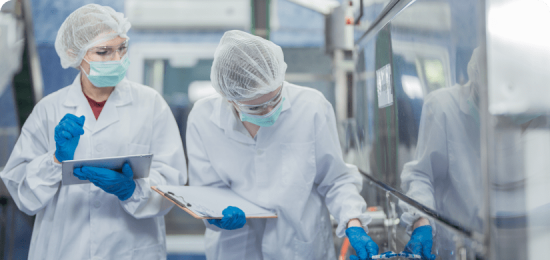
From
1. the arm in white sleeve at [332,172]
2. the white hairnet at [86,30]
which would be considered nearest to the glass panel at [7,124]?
the white hairnet at [86,30]

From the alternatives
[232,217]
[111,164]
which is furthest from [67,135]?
[232,217]

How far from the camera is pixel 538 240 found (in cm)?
53

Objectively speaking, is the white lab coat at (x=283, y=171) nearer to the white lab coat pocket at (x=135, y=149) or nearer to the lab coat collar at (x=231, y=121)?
the lab coat collar at (x=231, y=121)

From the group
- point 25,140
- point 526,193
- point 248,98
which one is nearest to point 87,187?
point 25,140

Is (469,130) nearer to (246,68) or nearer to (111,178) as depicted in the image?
(246,68)

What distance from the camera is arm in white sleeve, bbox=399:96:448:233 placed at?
0.74 meters

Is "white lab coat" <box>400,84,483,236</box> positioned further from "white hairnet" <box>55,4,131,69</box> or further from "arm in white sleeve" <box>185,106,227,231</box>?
"white hairnet" <box>55,4,131,69</box>

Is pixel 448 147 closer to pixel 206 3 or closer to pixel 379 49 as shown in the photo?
pixel 379 49

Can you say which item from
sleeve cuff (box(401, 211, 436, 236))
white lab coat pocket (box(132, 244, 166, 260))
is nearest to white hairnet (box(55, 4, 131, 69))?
white lab coat pocket (box(132, 244, 166, 260))

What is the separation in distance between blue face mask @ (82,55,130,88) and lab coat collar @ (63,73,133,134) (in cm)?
8

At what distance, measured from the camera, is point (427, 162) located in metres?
0.81

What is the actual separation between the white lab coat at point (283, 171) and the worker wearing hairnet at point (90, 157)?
0.57 feet

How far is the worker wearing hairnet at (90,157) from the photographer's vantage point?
1.08 m

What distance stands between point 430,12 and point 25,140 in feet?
3.92
